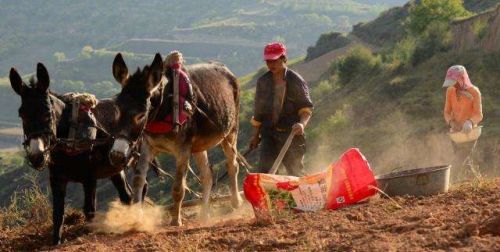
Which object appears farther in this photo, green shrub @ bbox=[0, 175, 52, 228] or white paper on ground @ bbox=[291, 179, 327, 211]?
green shrub @ bbox=[0, 175, 52, 228]

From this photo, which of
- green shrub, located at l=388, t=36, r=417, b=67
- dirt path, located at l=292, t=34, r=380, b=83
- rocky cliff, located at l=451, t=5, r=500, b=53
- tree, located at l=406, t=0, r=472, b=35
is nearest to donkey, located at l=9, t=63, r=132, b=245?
rocky cliff, located at l=451, t=5, r=500, b=53

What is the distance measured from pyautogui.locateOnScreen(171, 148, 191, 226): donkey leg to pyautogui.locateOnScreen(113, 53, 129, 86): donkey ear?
3.76 feet

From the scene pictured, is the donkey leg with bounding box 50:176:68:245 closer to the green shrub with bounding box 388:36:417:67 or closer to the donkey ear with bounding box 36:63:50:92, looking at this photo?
the donkey ear with bounding box 36:63:50:92

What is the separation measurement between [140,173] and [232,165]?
8.71 feet

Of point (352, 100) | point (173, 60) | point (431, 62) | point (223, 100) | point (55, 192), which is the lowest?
point (352, 100)

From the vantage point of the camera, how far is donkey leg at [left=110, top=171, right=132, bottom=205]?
28.2 ft

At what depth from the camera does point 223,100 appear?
9.47 metres

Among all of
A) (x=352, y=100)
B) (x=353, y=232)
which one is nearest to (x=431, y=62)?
(x=352, y=100)

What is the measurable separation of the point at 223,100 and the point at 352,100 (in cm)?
3837

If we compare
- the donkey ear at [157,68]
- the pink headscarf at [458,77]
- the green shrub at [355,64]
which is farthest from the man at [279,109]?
the green shrub at [355,64]

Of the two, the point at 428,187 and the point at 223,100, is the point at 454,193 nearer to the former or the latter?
the point at 428,187

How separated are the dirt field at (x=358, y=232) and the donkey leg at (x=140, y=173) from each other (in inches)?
23.3

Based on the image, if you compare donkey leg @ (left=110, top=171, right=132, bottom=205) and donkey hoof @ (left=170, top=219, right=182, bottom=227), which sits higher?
donkey leg @ (left=110, top=171, right=132, bottom=205)

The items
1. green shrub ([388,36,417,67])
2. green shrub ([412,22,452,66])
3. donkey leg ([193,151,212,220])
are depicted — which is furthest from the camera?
green shrub ([388,36,417,67])
